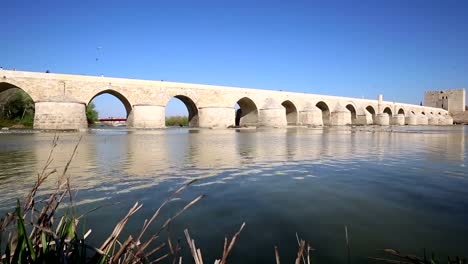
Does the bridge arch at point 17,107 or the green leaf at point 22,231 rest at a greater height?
the bridge arch at point 17,107

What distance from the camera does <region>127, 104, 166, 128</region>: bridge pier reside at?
27.8 m

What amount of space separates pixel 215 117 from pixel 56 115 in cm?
1507

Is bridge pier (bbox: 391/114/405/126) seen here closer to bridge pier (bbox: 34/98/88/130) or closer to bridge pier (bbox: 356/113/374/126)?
bridge pier (bbox: 356/113/374/126)

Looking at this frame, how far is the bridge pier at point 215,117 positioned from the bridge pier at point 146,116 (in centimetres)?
457

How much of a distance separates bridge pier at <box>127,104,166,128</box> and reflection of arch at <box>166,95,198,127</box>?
11.0 ft

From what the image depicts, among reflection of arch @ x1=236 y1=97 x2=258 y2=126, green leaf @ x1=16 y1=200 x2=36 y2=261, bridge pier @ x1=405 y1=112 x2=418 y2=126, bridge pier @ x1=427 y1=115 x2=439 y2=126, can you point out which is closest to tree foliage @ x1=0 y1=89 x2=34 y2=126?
reflection of arch @ x1=236 y1=97 x2=258 y2=126

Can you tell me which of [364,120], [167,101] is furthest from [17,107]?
[364,120]

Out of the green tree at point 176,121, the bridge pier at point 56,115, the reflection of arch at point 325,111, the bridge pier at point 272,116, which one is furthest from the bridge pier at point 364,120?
the bridge pier at point 56,115

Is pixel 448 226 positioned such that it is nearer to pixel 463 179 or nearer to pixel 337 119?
pixel 463 179

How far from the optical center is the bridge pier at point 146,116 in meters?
27.8

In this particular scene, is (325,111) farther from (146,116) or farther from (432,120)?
(432,120)

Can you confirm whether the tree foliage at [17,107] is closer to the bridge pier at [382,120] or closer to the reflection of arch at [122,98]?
the reflection of arch at [122,98]

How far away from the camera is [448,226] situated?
2.35m

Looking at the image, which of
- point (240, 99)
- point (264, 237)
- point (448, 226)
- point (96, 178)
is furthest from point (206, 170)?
point (240, 99)
